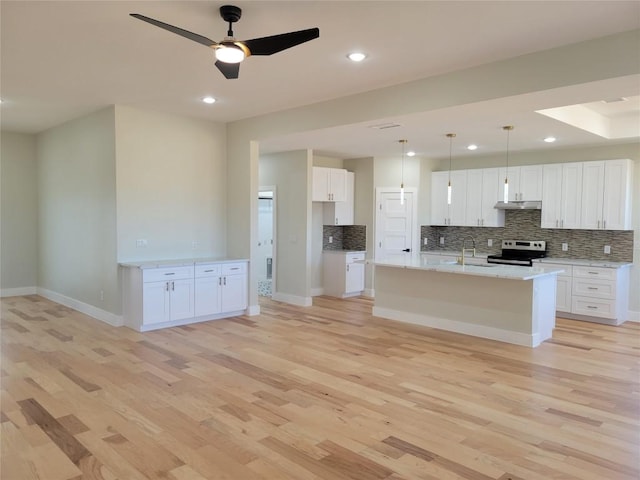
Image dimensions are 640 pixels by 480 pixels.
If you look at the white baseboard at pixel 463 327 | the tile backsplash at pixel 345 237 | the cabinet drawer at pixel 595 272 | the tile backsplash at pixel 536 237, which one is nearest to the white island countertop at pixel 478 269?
the white baseboard at pixel 463 327

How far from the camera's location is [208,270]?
634 cm

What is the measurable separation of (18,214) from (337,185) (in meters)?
5.60

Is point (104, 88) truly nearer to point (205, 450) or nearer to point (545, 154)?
point (205, 450)

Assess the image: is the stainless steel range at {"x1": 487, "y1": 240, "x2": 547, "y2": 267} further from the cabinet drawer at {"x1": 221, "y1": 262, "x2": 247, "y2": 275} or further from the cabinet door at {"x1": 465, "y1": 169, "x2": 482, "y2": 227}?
the cabinet drawer at {"x1": 221, "y1": 262, "x2": 247, "y2": 275}

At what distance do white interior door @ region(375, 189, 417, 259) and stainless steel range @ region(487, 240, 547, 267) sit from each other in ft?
5.14

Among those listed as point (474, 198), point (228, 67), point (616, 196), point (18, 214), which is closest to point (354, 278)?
point (474, 198)

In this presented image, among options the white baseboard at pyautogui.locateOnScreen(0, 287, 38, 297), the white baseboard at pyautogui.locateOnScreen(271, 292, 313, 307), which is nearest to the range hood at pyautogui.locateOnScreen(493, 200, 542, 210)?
the white baseboard at pyautogui.locateOnScreen(271, 292, 313, 307)

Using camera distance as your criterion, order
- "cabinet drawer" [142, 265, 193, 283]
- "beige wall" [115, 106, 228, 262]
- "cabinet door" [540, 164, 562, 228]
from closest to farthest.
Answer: "cabinet drawer" [142, 265, 193, 283]
"beige wall" [115, 106, 228, 262]
"cabinet door" [540, 164, 562, 228]

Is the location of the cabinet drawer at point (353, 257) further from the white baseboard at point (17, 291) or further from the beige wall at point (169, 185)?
the white baseboard at point (17, 291)

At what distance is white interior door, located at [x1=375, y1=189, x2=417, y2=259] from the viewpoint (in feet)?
28.9

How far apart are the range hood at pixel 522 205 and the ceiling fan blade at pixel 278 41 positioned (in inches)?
232

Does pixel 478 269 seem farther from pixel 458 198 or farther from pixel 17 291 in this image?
pixel 17 291

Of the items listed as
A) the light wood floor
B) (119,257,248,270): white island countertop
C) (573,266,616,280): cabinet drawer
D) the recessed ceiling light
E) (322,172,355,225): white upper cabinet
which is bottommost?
the light wood floor

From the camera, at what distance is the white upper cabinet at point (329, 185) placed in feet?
27.3
